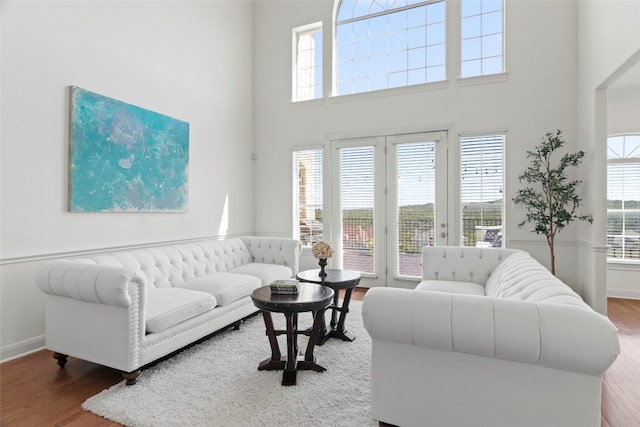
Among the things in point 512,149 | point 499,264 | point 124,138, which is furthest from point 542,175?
point 124,138

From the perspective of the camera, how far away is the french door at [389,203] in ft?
17.1

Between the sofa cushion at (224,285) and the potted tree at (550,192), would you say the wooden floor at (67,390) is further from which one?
the potted tree at (550,192)

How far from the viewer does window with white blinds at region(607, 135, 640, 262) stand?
5.12 metres

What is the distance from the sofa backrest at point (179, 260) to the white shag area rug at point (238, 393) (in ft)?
2.95

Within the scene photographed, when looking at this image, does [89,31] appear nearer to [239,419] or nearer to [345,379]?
[239,419]

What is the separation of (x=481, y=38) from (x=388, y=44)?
140 centimetres

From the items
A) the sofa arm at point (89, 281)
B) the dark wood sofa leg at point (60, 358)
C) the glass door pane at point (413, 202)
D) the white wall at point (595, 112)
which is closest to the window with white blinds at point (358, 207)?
the glass door pane at point (413, 202)

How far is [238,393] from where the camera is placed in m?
→ 2.39

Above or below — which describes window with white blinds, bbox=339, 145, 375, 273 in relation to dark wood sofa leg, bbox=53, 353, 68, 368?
above

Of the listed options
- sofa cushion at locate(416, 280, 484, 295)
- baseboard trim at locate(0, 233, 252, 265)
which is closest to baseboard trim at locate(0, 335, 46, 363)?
baseboard trim at locate(0, 233, 252, 265)

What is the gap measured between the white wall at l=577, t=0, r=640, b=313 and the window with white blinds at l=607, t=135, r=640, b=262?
1362 mm

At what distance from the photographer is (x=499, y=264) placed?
3633mm

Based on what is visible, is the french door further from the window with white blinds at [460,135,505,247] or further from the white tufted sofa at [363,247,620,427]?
the white tufted sofa at [363,247,620,427]

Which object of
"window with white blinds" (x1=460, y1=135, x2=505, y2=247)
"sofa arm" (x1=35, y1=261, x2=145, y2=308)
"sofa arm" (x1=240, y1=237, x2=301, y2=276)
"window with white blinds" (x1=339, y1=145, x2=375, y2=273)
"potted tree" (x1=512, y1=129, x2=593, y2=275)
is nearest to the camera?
"sofa arm" (x1=35, y1=261, x2=145, y2=308)
